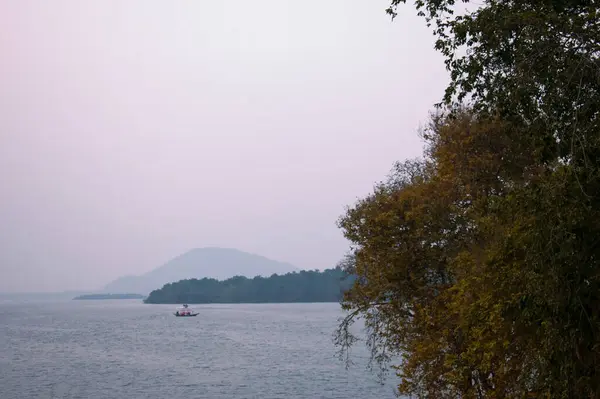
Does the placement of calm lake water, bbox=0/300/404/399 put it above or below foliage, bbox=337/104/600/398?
below

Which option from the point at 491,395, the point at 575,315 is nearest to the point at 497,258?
the point at 575,315

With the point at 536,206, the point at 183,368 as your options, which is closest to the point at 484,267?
the point at 536,206

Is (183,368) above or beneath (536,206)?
beneath

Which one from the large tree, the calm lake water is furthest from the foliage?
the calm lake water

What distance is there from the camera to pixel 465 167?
71.1 feet

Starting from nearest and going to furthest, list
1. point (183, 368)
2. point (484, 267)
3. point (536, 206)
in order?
point (536, 206) < point (484, 267) < point (183, 368)

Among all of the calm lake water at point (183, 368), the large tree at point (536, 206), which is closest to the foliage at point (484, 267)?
the large tree at point (536, 206)

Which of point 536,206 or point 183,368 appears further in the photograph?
point 183,368

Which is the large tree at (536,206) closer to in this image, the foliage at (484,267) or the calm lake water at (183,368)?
the foliage at (484,267)

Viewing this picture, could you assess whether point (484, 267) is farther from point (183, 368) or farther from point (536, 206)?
point (183, 368)

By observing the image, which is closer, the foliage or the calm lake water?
the foliage

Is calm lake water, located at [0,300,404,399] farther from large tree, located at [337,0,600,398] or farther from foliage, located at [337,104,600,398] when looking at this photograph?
large tree, located at [337,0,600,398]

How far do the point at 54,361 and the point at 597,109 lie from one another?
77.8 m

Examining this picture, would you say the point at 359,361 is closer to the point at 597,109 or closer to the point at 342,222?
the point at 342,222
